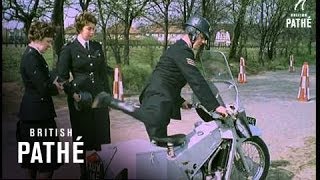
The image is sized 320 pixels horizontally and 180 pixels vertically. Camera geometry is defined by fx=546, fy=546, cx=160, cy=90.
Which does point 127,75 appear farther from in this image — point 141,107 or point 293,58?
point 293,58

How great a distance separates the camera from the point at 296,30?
4.10 m

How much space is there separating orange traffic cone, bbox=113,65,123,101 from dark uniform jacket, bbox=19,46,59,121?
1.39 ft

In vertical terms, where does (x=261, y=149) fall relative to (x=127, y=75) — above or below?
below

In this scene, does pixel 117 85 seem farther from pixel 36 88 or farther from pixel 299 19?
pixel 299 19

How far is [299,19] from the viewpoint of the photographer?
13.3ft

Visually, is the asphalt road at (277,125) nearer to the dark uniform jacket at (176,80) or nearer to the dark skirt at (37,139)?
the dark skirt at (37,139)

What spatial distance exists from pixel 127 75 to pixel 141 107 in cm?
→ 26

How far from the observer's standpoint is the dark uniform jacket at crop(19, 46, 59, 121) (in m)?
3.89

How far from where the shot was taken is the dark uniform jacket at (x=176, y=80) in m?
3.80

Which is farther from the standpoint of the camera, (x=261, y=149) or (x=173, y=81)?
(x=261, y=149)

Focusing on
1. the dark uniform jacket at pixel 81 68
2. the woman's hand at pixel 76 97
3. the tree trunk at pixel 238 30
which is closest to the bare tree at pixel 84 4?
the dark uniform jacket at pixel 81 68

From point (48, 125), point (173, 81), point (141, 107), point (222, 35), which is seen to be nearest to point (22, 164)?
point (48, 125)

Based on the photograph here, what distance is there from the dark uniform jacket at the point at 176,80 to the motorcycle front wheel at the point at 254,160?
0.48m

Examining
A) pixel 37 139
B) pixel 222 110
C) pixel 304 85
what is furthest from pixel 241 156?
pixel 37 139
